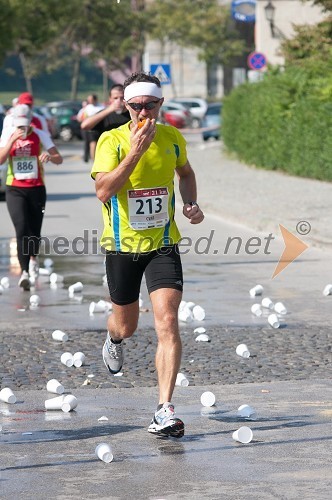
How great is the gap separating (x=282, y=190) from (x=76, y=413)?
17919mm

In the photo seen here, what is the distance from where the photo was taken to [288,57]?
35219mm

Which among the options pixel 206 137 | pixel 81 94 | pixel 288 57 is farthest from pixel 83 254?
pixel 81 94

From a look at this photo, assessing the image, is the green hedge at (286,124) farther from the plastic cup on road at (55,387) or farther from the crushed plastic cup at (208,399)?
the crushed plastic cup at (208,399)

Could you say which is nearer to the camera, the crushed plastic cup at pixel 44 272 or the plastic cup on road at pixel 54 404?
the plastic cup on road at pixel 54 404

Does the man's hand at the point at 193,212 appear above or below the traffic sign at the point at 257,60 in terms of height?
above

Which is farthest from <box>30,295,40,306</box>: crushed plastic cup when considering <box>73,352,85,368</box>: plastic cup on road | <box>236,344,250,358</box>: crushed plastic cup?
<box>236,344,250,358</box>: crushed plastic cup

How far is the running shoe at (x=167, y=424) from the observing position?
6.98 metres

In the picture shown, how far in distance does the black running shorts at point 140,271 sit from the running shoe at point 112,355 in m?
0.57

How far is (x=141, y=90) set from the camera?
735 cm

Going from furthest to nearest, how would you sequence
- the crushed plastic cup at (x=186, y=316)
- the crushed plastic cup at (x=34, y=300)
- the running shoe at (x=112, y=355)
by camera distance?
the crushed plastic cup at (x=34, y=300) < the crushed plastic cup at (x=186, y=316) < the running shoe at (x=112, y=355)

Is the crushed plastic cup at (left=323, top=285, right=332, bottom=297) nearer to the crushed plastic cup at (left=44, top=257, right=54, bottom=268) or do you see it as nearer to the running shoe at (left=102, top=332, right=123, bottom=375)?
the crushed plastic cup at (left=44, top=257, right=54, bottom=268)

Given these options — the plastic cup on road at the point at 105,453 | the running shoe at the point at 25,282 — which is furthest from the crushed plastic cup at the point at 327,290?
the plastic cup on road at the point at 105,453

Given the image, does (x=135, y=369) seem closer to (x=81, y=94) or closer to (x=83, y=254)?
(x=83, y=254)

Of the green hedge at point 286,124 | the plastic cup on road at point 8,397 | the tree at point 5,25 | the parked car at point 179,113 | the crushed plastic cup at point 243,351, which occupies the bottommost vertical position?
the parked car at point 179,113
